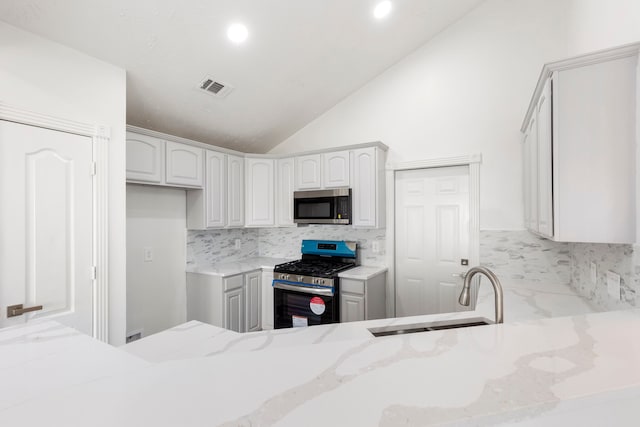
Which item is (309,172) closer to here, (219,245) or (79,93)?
(219,245)

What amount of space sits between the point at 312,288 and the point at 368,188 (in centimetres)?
116

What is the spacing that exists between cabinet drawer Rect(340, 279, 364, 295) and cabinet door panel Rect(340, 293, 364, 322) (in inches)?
1.8

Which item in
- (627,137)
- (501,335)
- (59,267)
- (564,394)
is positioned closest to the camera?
(564,394)

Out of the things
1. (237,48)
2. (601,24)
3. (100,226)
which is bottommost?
(100,226)

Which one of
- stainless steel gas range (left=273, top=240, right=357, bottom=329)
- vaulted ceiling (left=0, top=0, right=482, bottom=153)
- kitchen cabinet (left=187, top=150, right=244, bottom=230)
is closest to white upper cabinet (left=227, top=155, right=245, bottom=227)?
kitchen cabinet (left=187, top=150, right=244, bottom=230)

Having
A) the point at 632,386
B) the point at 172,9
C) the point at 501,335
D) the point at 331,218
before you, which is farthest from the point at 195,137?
the point at 632,386

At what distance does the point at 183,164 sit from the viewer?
2.95 m

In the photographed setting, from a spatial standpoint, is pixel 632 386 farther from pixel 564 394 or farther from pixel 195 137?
pixel 195 137

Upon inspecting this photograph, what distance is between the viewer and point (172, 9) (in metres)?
1.94

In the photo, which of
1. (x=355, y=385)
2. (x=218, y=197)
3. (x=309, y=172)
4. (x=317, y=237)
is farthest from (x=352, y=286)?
(x=355, y=385)

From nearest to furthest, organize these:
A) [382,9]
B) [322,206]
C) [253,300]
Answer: [382,9], [322,206], [253,300]

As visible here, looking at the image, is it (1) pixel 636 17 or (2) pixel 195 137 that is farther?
(2) pixel 195 137

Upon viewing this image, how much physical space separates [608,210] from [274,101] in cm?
278

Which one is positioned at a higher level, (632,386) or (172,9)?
(172,9)
